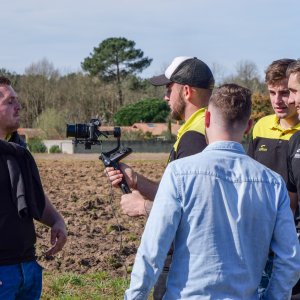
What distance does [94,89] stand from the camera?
5059cm

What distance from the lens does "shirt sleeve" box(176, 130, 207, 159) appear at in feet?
7.49

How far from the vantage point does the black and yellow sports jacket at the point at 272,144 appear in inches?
120

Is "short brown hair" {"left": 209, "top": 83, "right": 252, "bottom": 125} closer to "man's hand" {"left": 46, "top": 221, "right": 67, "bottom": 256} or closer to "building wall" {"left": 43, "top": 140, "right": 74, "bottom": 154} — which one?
"man's hand" {"left": 46, "top": 221, "right": 67, "bottom": 256}

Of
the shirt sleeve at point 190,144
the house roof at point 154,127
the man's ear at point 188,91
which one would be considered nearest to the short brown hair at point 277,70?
the man's ear at point 188,91

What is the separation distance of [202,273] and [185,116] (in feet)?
4.36

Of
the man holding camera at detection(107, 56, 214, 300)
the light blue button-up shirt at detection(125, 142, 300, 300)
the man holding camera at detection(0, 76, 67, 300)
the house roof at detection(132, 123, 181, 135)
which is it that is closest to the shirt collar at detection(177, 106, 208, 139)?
the man holding camera at detection(107, 56, 214, 300)

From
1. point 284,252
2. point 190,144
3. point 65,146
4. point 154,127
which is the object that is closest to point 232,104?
point 190,144

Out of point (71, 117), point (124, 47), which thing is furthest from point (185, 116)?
point (124, 47)

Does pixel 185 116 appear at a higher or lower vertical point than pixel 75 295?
higher

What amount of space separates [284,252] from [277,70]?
1768 mm

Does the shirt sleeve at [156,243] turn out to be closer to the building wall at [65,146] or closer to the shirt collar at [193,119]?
the shirt collar at [193,119]

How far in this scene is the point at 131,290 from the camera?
1.67 m

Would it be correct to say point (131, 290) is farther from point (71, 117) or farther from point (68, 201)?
point (71, 117)

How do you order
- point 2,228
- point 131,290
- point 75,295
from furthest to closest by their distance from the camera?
point 75,295 → point 2,228 → point 131,290
